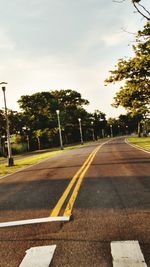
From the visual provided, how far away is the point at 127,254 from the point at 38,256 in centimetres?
120

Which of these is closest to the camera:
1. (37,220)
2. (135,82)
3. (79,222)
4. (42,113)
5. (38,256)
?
(38,256)

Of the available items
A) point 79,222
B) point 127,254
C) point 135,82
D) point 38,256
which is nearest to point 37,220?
point 79,222

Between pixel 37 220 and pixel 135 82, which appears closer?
pixel 37 220

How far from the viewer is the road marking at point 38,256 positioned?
504 centimetres

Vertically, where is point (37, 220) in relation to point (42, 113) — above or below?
below

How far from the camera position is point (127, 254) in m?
5.19

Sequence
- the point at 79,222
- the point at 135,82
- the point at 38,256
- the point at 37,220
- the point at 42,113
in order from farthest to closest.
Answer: the point at 42,113
the point at 135,82
the point at 37,220
the point at 79,222
the point at 38,256

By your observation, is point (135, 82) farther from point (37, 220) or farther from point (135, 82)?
point (37, 220)

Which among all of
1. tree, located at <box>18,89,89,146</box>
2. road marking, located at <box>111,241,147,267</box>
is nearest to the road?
road marking, located at <box>111,241,147,267</box>

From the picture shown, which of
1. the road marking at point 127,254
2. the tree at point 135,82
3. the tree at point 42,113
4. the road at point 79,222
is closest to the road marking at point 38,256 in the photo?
the road at point 79,222

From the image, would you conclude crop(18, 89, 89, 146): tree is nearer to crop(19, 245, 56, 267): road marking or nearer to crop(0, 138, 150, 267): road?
crop(0, 138, 150, 267): road

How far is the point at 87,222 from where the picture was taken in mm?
7219

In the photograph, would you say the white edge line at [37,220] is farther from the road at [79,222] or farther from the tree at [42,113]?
the tree at [42,113]

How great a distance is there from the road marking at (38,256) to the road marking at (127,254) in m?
0.86
